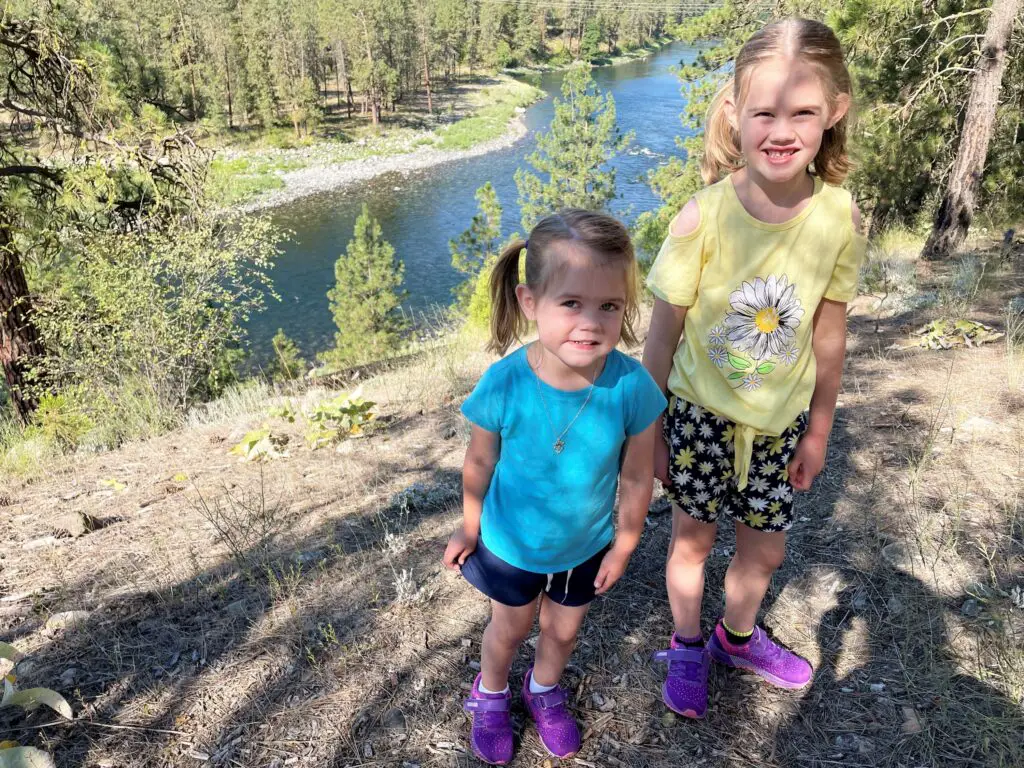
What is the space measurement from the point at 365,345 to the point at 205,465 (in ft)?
53.3

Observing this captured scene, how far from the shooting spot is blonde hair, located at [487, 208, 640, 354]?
146cm

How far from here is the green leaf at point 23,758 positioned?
1.71 meters

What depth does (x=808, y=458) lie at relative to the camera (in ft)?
5.88

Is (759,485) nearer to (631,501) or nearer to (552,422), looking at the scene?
(631,501)

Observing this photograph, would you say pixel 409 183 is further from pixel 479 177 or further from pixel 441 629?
pixel 441 629

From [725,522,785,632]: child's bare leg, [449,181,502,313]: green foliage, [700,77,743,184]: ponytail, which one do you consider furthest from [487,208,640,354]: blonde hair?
[449,181,502,313]: green foliage

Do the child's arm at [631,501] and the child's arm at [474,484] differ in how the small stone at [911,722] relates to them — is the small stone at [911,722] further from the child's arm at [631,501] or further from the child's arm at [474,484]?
the child's arm at [474,484]

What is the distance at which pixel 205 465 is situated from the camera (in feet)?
14.7

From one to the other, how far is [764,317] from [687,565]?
0.78 meters

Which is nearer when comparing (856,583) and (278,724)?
(278,724)

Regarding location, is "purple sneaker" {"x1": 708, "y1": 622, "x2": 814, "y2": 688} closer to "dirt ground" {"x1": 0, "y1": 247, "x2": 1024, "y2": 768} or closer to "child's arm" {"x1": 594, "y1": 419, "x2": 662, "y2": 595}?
"dirt ground" {"x1": 0, "y1": 247, "x2": 1024, "y2": 768}

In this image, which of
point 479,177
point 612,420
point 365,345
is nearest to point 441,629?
point 612,420

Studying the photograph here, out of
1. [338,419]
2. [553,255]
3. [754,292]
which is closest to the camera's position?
[553,255]

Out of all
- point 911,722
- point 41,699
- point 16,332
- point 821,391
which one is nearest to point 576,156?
point 16,332
